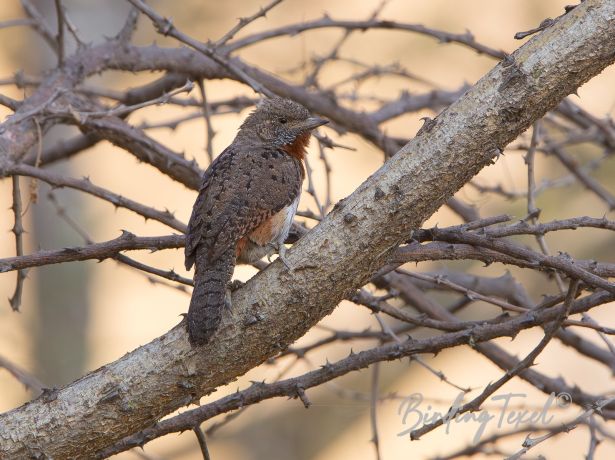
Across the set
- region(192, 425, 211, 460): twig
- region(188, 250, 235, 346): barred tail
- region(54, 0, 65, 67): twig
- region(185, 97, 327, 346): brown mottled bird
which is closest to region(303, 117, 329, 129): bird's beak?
region(185, 97, 327, 346): brown mottled bird

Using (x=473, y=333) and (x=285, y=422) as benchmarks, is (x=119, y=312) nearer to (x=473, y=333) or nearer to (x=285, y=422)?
(x=285, y=422)

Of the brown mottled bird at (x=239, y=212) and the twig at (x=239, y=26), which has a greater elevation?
the twig at (x=239, y=26)

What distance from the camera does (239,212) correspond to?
374cm

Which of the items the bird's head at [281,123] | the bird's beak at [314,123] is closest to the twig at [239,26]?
the bird's head at [281,123]

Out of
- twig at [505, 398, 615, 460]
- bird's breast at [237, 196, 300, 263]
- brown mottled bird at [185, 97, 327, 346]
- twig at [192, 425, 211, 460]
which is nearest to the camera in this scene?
twig at [505, 398, 615, 460]

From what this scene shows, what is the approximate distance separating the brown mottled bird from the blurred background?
4096 millimetres

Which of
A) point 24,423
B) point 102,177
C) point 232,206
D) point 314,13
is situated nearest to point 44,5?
point 102,177

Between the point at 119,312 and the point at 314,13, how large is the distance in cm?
434

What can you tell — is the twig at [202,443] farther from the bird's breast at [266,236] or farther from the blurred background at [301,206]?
the blurred background at [301,206]

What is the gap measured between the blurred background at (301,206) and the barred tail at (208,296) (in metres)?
4.76

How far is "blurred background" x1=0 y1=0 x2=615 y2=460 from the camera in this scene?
28.7 feet

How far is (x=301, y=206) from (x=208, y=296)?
5462 mm

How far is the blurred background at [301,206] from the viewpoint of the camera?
8.75m

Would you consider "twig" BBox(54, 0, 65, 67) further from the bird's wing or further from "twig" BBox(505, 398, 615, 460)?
"twig" BBox(505, 398, 615, 460)
